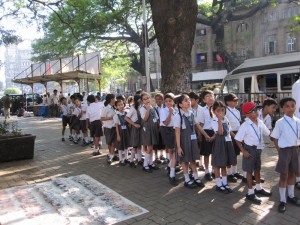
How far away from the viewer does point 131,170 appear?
263 inches

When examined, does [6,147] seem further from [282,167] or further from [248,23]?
[248,23]

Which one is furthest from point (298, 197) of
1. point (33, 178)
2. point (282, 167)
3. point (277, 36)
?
point (277, 36)

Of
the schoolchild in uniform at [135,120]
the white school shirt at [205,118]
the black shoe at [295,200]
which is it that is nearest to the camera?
the black shoe at [295,200]

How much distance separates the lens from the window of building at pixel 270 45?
39.7 metres

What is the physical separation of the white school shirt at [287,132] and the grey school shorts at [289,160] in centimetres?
9

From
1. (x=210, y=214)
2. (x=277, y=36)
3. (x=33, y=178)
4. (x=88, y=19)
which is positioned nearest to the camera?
(x=210, y=214)

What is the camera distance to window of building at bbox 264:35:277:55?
3969cm

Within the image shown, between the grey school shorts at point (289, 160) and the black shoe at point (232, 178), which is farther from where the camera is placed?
the black shoe at point (232, 178)

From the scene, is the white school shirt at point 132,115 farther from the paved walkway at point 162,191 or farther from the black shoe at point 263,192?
the black shoe at point 263,192

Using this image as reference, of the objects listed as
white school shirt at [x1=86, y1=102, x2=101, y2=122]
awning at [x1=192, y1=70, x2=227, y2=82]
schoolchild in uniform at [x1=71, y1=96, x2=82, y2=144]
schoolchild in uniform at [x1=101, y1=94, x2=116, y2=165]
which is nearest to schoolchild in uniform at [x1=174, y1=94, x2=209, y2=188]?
schoolchild in uniform at [x1=101, y1=94, x2=116, y2=165]

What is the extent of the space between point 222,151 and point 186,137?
2.06 feet

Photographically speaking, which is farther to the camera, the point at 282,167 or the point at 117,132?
the point at 117,132

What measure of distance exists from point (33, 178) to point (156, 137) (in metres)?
2.53

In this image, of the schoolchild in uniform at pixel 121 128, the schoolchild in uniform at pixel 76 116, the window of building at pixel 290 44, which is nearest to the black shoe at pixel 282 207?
the schoolchild in uniform at pixel 121 128
